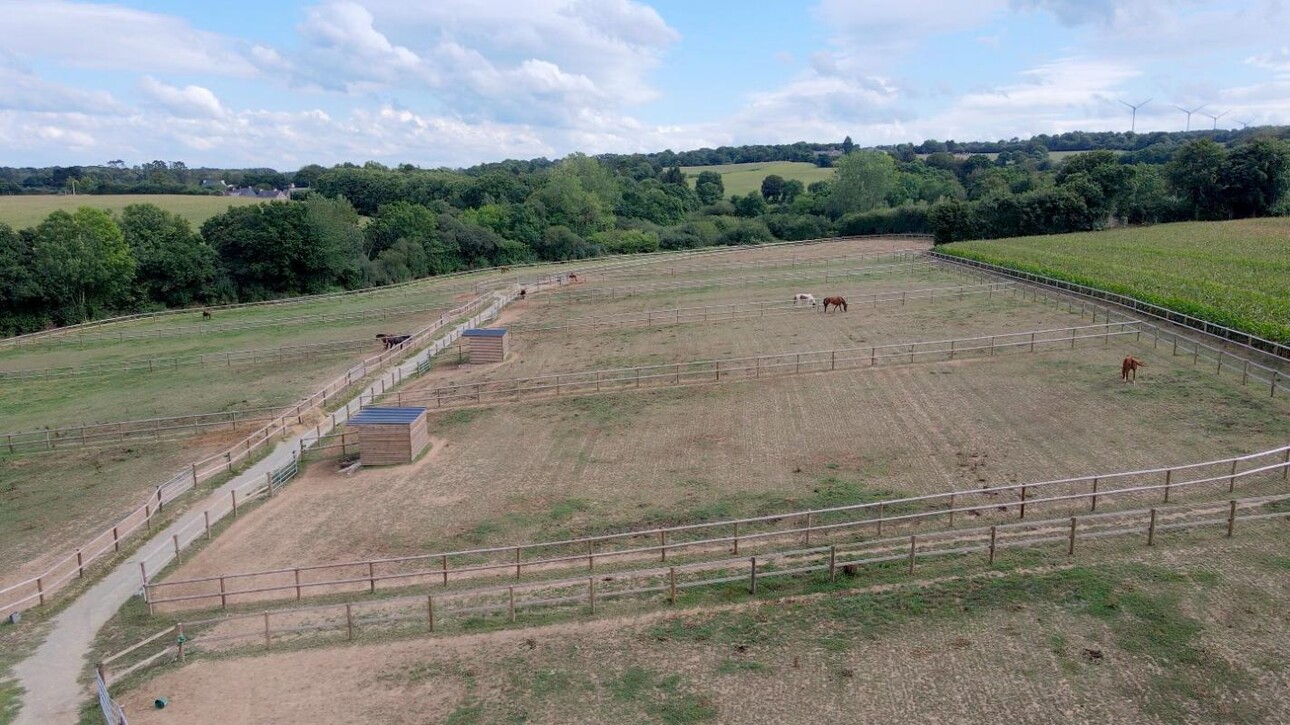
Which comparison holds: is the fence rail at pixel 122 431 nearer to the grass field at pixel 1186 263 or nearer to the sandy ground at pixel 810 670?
the sandy ground at pixel 810 670

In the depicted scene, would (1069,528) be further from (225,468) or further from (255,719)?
(225,468)

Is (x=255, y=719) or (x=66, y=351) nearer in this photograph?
(x=255, y=719)

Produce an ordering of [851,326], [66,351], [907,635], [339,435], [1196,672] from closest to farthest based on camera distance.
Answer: [1196,672] → [907,635] → [339,435] → [851,326] → [66,351]

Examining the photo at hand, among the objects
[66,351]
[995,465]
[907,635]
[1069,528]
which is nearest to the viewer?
[907,635]

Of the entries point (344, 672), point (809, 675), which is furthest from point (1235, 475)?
point (344, 672)

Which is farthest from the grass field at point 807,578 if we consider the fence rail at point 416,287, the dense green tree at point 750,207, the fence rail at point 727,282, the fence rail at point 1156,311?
the dense green tree at point 750,207

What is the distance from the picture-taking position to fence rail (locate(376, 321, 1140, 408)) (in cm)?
2875

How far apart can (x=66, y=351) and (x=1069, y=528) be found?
168 feet

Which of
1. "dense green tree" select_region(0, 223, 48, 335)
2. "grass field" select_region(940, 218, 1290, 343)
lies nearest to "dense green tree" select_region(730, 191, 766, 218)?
"grass field" select_region(940, 218, 1290, 343)

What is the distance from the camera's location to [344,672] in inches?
487

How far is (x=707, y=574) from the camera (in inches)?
577

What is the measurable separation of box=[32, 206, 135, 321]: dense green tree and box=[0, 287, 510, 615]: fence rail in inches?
1371

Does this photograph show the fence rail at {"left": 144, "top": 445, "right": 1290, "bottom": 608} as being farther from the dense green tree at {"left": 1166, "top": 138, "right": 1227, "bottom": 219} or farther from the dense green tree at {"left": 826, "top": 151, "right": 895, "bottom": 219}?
the dense green tree at {"left": 826, "top": 151, "right": 895, "bottom": 219}

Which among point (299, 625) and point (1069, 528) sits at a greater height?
point (1069, 528)
